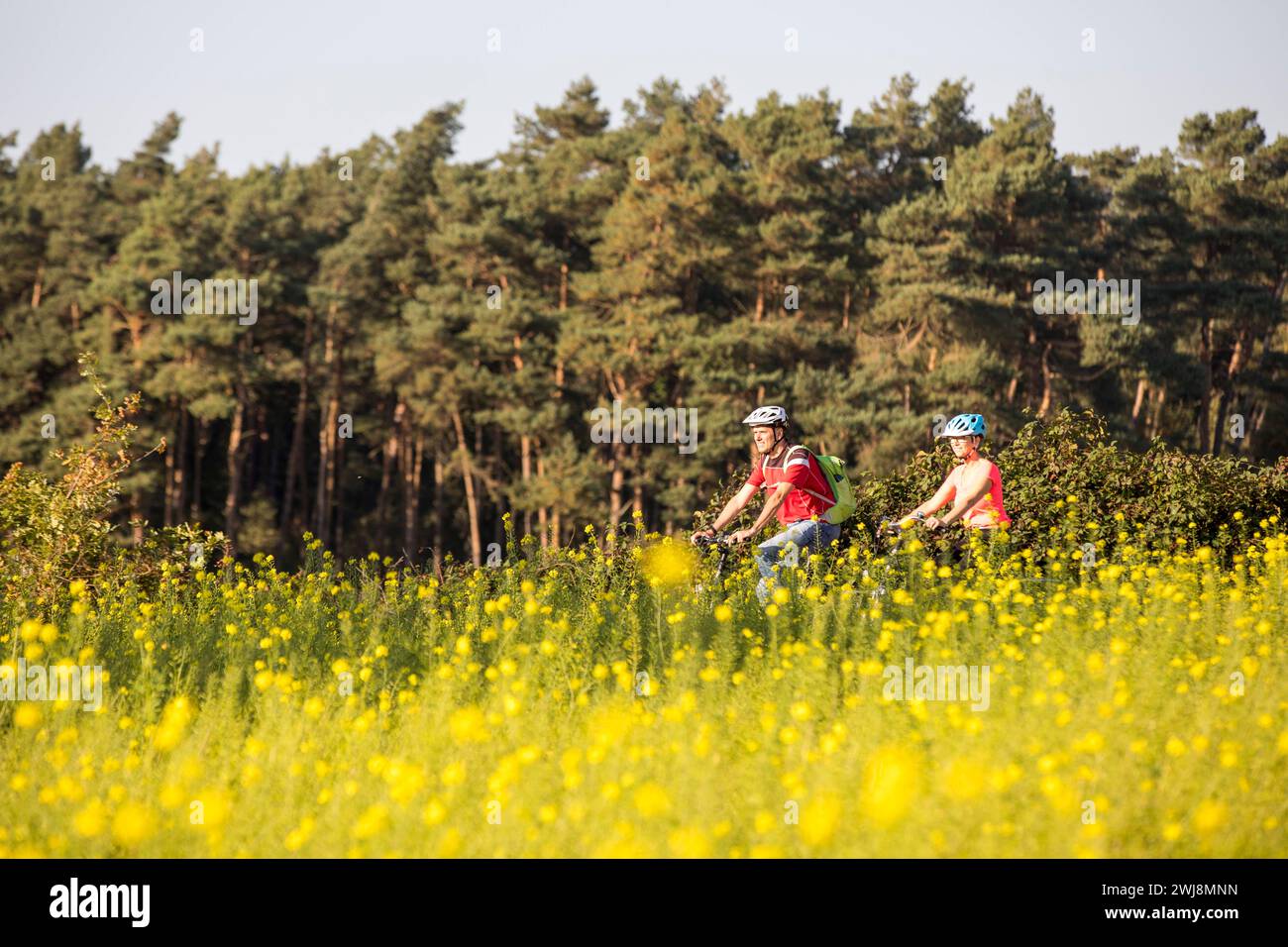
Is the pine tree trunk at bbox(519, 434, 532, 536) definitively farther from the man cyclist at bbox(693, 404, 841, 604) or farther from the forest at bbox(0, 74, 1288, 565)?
the man cyclist at bbox(693, 404, 841, 604)

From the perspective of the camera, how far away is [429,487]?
49.7 metres

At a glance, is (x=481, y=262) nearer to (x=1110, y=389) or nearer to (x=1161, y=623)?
(x=1110, y=389)

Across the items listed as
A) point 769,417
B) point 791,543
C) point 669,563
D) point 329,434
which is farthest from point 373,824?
point 329,434

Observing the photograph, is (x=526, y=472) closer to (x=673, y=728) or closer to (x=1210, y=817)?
(x=673, y=728)

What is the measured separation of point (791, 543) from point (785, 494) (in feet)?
1.52

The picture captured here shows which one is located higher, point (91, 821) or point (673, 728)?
point (673, 728)

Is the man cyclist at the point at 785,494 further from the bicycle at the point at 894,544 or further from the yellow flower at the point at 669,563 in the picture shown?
the yellow flower at the point at 669,563

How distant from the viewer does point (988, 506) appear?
27.4 ft

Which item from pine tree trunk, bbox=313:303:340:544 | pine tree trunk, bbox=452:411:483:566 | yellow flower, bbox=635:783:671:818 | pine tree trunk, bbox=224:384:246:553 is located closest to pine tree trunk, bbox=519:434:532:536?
pine tree trunk, bbox=452:411:483:566

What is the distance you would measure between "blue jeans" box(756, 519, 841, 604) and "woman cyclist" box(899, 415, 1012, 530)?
515 mm

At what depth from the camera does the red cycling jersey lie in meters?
8.31
